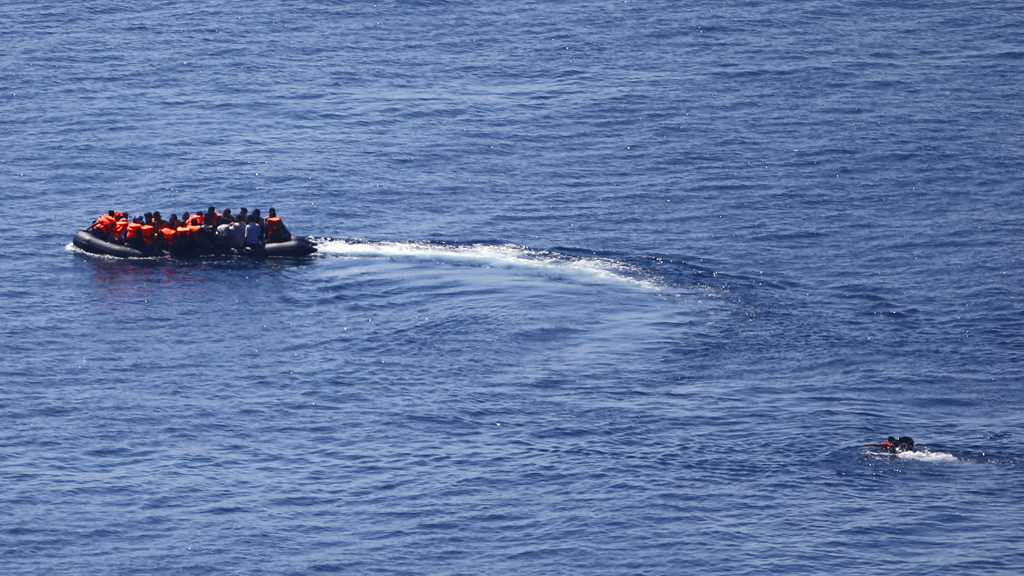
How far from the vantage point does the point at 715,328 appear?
220ft

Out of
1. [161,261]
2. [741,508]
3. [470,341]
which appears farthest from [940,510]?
[161,261]

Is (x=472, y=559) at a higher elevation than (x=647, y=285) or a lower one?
lower

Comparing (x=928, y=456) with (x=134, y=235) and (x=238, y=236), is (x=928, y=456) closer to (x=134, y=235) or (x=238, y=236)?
(x=238, y=236)

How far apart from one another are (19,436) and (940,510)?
37113 mm

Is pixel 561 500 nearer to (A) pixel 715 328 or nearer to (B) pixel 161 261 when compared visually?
(A) pixel 715 328

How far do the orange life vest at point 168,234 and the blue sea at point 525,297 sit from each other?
1184mm

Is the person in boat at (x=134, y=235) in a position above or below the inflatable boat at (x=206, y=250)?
above

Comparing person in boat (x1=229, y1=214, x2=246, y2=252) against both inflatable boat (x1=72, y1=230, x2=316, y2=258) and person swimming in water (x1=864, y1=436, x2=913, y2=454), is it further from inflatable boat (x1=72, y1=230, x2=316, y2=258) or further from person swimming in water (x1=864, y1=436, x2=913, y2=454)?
person swimming in water (x1=864, y1=436, x2=913, y2=454)

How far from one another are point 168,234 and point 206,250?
2.25 meters

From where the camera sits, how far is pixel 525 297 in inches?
2805

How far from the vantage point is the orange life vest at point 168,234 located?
77938 millimetres

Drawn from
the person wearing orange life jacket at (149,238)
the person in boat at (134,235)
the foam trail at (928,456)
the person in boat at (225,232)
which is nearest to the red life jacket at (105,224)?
the person in boat at (134,235)

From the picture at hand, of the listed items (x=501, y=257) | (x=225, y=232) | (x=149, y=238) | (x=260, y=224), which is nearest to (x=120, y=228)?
(x=149, y=238)

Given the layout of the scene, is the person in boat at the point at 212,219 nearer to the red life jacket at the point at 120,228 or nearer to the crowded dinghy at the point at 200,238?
the crowded dinghy at the point at 200,238
